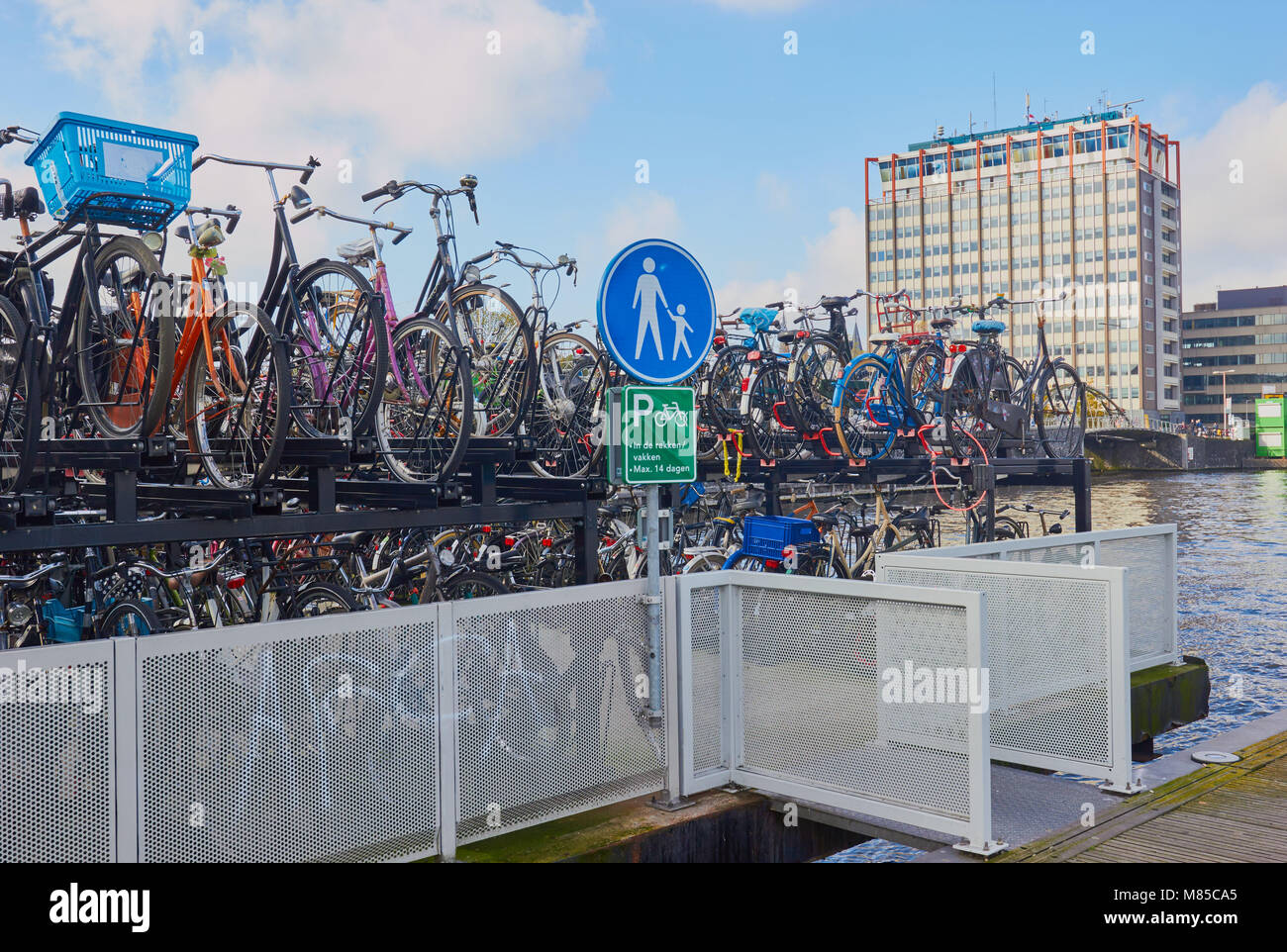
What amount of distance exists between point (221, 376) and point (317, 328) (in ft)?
2.83

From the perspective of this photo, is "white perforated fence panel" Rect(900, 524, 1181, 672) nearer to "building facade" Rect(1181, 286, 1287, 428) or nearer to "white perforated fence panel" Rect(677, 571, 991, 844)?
"white perforated fence panel" Rect(677, 571, 991, 844)

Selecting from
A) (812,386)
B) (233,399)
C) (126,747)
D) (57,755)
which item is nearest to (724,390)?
(812,386)

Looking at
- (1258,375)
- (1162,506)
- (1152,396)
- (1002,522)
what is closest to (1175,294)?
(1152,396)

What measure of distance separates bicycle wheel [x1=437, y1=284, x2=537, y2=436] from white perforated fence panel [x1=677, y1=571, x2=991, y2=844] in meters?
2.77

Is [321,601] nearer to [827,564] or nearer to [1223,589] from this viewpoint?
[827,564]

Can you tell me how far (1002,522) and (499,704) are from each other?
11.4 metres

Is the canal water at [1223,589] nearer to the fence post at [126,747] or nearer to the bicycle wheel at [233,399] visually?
the fence post at [126,747]

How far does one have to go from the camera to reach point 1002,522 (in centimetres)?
1466

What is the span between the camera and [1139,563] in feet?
24.6

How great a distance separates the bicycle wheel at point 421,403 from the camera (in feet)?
21.5

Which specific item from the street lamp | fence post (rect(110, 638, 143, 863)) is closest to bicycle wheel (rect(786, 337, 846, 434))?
fence post (rect(110, 638, 143, 863))

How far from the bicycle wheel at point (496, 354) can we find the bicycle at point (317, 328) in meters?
0.78

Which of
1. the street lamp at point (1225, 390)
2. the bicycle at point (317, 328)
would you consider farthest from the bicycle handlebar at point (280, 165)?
the street lamp at point (1225, 390)

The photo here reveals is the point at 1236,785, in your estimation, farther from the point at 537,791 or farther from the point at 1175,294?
the point at 1175,294
